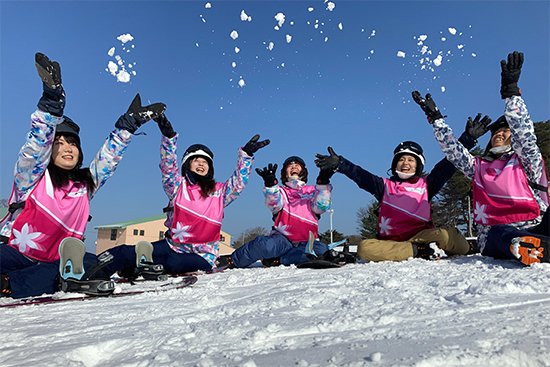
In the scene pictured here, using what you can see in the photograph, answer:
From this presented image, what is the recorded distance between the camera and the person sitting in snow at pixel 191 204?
4599 millimetres

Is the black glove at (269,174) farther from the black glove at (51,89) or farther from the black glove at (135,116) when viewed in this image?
the black glove at (51,89)

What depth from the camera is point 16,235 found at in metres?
3.04

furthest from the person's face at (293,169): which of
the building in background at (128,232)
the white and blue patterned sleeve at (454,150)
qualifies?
the building in background at (128,232)

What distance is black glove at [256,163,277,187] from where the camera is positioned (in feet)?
17.9

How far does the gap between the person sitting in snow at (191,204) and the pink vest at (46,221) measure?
1.41 m

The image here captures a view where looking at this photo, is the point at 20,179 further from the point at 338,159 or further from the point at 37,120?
the point at 338,159

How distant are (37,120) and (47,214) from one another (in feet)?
2.75

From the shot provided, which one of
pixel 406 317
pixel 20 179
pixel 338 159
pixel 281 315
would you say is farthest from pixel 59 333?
pixel 338 159

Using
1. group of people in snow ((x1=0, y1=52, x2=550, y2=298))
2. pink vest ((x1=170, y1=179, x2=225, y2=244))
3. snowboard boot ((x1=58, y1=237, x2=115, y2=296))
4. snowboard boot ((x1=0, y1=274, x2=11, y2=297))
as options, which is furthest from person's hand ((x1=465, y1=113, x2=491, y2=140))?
snowboard boot ((x1=0, y1=274, x2=11, y2=297))

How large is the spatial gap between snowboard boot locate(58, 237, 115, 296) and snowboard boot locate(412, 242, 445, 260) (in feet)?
11.2

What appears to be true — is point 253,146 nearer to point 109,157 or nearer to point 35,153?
point 109,157

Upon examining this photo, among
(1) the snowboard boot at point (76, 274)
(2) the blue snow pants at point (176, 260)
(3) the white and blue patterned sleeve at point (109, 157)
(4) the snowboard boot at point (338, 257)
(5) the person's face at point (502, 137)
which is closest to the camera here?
(1) the snowboard boot at point (76, 274)

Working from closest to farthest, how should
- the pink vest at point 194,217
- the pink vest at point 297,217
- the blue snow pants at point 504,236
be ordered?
the blue snow pants at point 504,236 → the pink vest at point 194,217 → the pink vest at point 297,217

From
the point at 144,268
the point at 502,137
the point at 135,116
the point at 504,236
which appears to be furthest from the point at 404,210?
the point at 135,116
